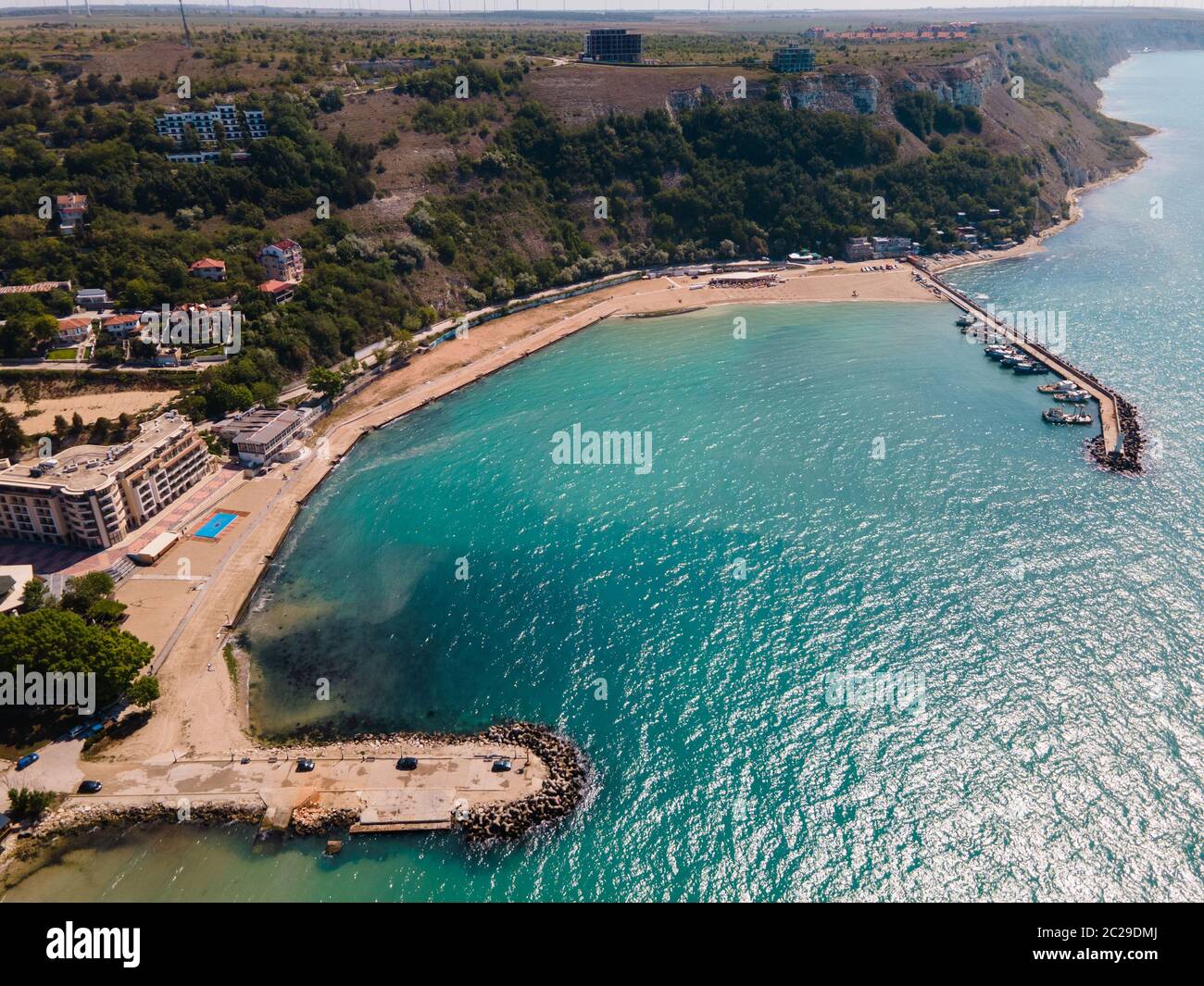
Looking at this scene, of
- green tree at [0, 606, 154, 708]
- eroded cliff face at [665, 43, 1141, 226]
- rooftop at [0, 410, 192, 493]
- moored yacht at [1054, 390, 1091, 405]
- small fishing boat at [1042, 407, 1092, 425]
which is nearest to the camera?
green tree at [0, 606, 154, 708]

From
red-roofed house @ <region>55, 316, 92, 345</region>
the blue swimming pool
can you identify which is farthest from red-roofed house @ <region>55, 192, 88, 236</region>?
the blue swimming pool

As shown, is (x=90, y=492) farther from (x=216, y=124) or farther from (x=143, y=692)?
(x=216, y=124)

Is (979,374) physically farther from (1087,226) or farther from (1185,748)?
(1087,226)

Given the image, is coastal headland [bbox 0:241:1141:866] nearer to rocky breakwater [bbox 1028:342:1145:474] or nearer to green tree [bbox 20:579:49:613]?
green tree [bbox 20:579:49:613]

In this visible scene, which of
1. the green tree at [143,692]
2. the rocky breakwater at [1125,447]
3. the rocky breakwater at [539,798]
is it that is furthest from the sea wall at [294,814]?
the rocky breakwater at [1125,447]
